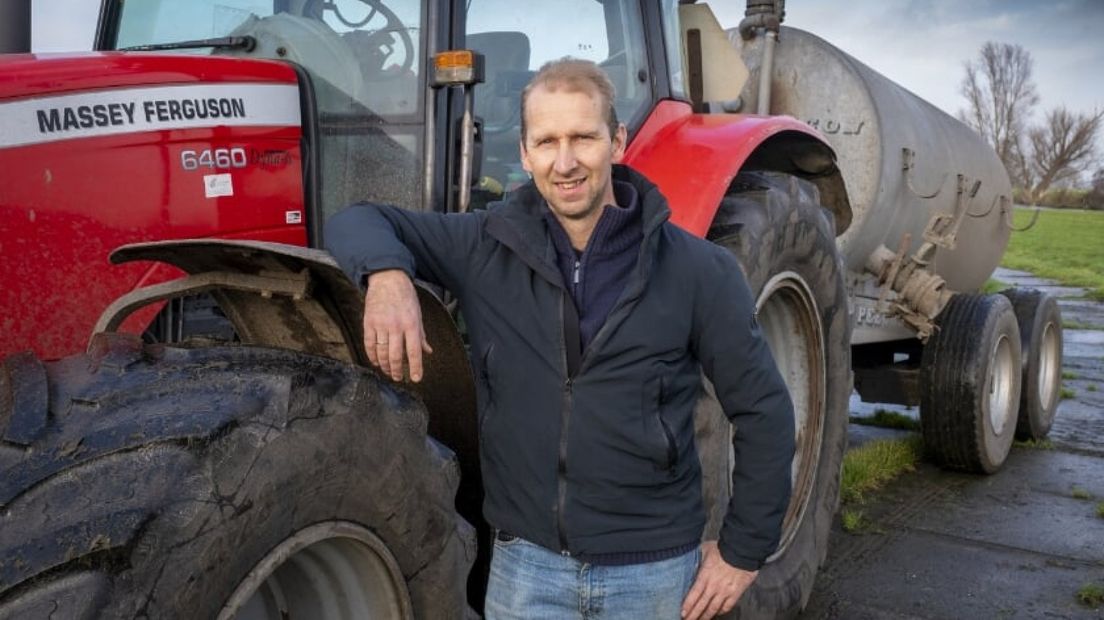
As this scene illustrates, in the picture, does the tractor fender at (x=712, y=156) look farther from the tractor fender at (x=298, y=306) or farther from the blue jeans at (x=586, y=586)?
the blue jeans at (x=586, y=586)

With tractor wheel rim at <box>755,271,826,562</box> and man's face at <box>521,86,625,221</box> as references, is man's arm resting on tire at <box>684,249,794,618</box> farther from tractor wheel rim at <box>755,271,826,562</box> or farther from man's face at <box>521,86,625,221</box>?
tractor wheel rim at <box>755,271,826,562</box>

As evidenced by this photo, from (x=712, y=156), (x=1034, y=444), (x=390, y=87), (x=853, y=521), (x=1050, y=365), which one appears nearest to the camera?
(x=390, y=87)

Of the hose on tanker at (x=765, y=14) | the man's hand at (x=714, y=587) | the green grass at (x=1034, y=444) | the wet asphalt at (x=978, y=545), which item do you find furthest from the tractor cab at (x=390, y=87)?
the green grass at (x=1034, y=444)

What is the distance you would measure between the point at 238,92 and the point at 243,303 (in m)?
0.66

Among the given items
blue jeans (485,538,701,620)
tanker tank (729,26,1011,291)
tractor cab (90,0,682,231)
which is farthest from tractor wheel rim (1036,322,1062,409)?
blue jeans (485,538,701,620)

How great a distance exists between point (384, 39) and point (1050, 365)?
4.99 metres

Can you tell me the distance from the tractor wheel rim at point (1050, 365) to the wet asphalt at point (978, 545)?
0.89 feet

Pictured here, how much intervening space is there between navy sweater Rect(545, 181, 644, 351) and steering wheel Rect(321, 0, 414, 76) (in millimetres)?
1141

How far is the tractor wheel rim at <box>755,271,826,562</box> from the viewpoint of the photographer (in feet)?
12.2

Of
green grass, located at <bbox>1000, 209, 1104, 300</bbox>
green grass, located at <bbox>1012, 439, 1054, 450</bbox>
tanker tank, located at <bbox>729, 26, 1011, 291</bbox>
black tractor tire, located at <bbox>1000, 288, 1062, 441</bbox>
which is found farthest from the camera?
green grass, located at <bbox>1000, 209, 1104, 300</bbox>

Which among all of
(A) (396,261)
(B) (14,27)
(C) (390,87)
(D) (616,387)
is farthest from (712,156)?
(B) (14,27)

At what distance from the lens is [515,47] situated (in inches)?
127

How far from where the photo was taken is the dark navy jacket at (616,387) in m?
2.00

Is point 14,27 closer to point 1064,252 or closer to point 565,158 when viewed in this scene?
point 565,158
